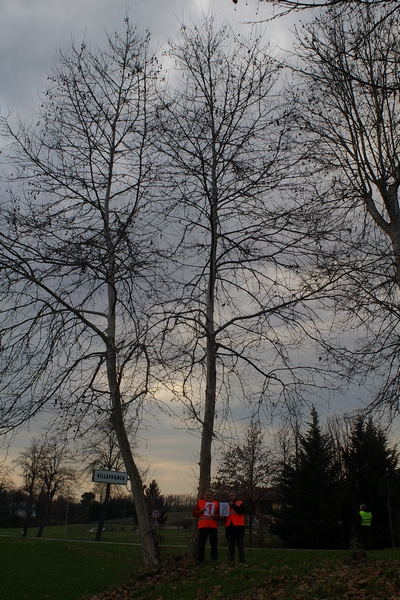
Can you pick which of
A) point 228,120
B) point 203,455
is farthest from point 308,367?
point 228,120

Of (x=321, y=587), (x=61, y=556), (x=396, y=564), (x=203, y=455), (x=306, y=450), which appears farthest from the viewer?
(x=306, y=450)

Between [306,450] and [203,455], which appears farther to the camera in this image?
[306,450]

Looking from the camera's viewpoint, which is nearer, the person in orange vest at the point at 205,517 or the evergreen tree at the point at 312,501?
Result: the person in orange vest at the point at 205,517

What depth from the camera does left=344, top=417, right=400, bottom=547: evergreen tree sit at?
1037 inches

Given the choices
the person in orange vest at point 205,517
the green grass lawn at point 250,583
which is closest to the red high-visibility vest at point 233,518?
the person in orange vest at point 205,517

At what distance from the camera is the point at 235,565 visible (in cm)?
970

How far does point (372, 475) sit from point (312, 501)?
3796 millimetres

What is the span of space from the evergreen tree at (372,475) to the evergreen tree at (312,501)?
97 cm

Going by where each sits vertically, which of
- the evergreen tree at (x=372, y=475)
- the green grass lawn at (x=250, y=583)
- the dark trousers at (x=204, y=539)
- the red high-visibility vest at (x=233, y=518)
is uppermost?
the evergreen tree at (x=372, y=475)

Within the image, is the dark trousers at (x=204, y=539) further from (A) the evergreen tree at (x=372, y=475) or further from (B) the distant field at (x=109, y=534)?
(A) the evergreen tree at (x=372, y=475)

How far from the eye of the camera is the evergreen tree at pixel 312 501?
25750 mm

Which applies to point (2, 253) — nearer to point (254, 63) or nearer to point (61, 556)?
point (254, 63)

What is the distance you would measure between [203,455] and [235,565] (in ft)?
7.04

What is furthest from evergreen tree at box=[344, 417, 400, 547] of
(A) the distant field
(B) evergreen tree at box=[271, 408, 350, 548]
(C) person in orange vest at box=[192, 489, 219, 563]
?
(C) person in orange vest at box=[192, 489, 219, 563]
